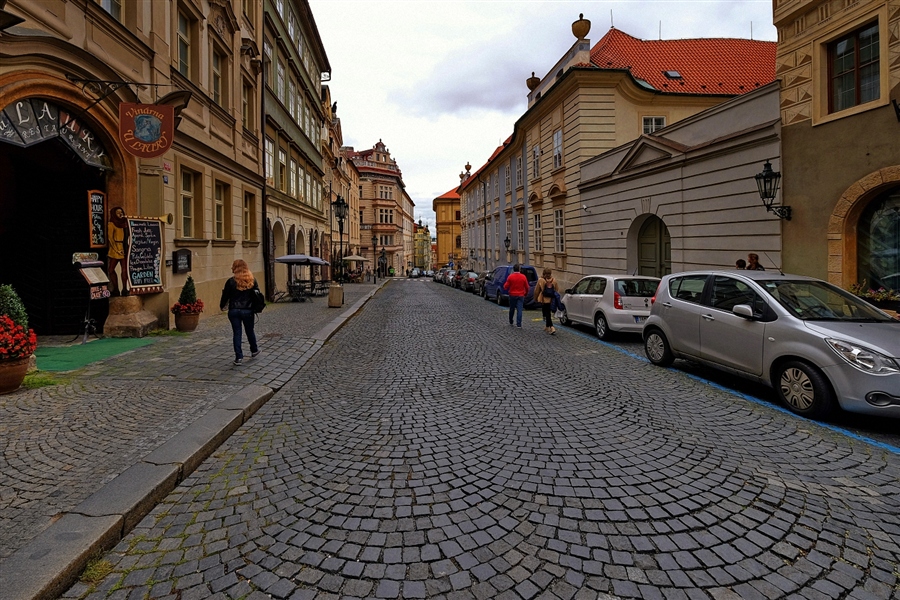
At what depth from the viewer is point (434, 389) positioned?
6.68m

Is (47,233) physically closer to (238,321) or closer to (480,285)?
(238,321)

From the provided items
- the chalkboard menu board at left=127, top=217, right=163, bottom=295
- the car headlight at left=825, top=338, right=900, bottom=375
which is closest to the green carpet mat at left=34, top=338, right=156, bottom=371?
the chalkboard menu board at left=127, top=217, right=163, bottom=295

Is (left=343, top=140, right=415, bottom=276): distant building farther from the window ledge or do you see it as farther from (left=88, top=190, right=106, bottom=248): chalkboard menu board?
(left=88, top=190, right=106, bottom=248): chalkboard menu board

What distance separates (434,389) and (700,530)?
13.3 ft

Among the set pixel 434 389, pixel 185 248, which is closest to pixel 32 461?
pixel 434 389

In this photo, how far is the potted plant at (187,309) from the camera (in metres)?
10.9

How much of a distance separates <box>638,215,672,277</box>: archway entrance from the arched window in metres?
7.08

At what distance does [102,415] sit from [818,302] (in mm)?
8459

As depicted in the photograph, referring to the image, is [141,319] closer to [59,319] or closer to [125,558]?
[59,319]

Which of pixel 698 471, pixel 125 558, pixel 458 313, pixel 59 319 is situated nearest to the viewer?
pixel 125 558

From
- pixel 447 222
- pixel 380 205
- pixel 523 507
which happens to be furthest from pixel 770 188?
pixel 447 222

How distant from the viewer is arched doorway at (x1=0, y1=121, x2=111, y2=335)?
31.5ft

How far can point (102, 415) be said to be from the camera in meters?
5.12

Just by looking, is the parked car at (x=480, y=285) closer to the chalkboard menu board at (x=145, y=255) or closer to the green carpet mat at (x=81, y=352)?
the chalkboard menu board at (x=145, y=255)
